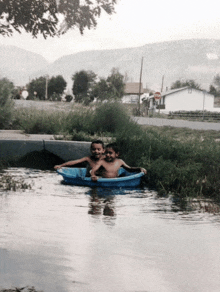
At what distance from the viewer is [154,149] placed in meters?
10.6

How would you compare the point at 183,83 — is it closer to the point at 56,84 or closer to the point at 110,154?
the point at 56,84

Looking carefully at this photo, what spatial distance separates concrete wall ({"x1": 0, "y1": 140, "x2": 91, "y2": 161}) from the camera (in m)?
11.8

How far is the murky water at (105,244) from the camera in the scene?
3.65m

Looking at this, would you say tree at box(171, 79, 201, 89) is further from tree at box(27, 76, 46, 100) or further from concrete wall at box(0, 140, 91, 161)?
concrete wall at box(0, 140, 91, 161)

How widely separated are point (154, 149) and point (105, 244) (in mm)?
6059

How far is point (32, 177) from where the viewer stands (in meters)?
9.49

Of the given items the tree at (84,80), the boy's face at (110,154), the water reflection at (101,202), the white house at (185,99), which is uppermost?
the tree at (84,80)

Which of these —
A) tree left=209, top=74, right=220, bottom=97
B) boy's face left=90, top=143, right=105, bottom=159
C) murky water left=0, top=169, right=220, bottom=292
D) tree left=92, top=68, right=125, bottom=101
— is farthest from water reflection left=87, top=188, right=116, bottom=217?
tree left=209, top=74, right=220, bottom=97

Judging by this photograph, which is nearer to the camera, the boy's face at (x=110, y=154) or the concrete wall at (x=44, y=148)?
the boy's face at (x=110, y=154)

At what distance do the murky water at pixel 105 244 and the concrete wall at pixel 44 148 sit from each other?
428 cm

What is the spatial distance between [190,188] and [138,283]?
4429 mm

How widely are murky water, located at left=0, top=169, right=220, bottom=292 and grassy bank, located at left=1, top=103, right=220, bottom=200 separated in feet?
3.20

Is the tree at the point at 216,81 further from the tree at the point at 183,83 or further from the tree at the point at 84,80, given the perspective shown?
the tree at the point at 84,80

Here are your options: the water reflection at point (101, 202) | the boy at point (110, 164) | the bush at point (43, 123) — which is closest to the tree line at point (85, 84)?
the bush at point (43, 123)
